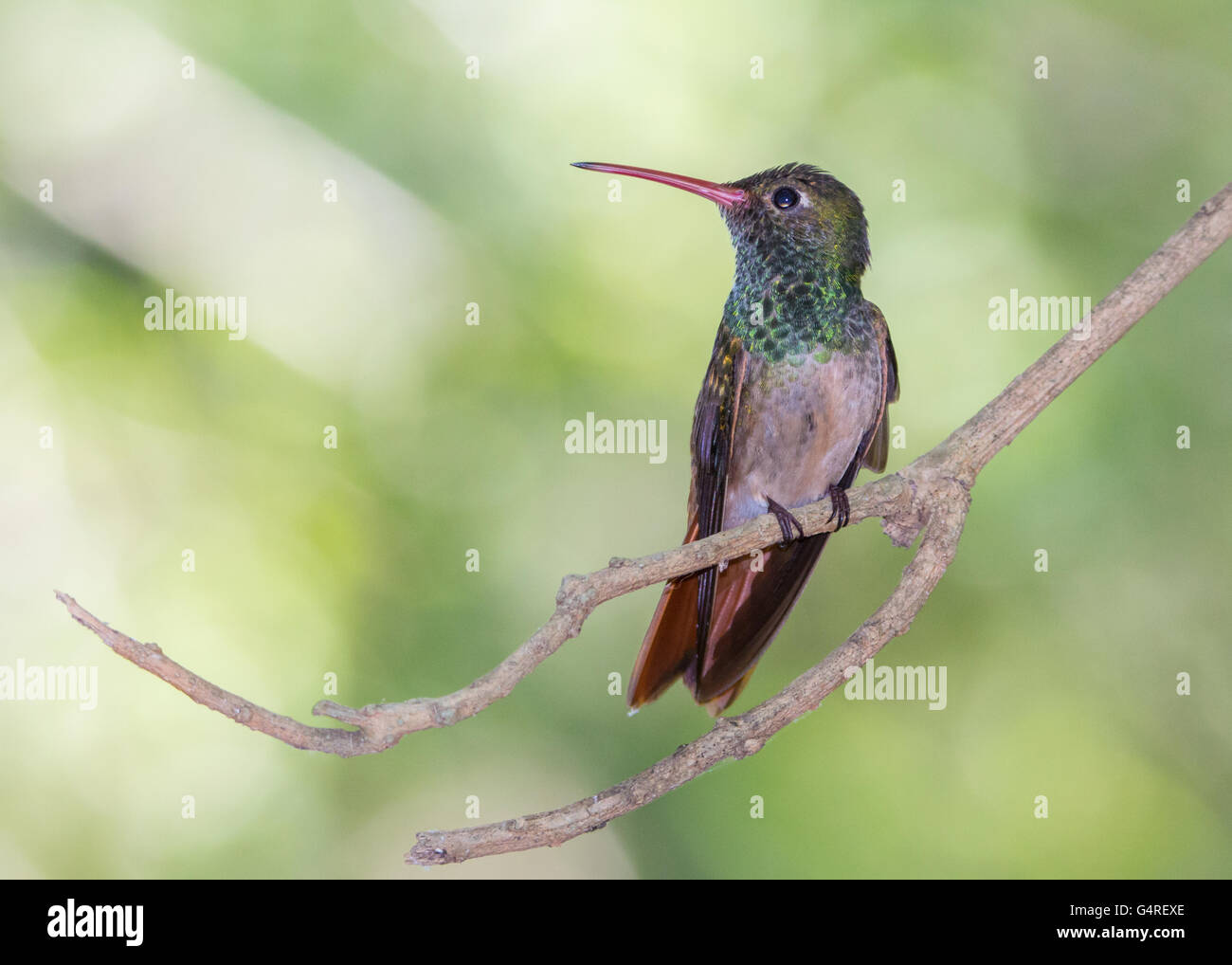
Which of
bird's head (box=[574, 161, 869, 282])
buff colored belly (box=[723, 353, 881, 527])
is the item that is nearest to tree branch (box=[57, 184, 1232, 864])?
buff colored belly (box=[723, 353, 881, 527])

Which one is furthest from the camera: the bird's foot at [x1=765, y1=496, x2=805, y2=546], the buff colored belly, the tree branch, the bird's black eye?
the bird's black eye

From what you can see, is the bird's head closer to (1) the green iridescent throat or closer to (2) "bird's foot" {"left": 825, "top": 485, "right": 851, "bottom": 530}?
(1) the green iridescent throat

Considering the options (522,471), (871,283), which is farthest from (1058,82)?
(522,471)

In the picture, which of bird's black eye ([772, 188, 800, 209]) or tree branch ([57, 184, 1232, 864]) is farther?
bird's black eye ([772, 188, 800, 209])

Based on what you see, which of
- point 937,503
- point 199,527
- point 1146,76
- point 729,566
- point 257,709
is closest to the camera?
point 257,709

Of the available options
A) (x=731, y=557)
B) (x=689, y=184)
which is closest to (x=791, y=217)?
(x=689, y=184)

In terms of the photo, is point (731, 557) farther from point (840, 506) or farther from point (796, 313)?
point (796, 313)

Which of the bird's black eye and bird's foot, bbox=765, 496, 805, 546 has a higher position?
the bird's black eye

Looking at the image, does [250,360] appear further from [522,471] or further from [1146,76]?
[1146,76]
